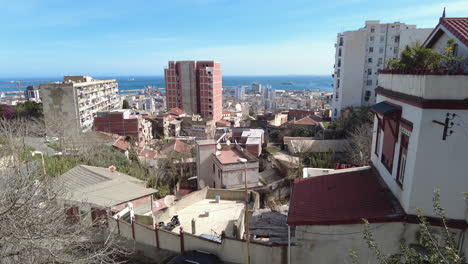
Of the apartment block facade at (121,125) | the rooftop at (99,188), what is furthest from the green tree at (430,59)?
the apartment block facade at (121,125)

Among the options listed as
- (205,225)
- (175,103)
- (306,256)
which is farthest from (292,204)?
(175,103)

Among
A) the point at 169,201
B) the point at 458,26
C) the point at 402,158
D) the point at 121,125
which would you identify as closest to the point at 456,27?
the point at 458,26

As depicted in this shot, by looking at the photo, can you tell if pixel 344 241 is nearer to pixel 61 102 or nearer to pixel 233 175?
pixel 233 175

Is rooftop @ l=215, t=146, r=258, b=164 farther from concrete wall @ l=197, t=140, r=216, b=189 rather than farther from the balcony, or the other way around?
the balcony

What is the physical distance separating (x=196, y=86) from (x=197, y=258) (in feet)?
224

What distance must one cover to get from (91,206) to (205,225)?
5.73 meters

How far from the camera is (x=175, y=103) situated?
7925cm

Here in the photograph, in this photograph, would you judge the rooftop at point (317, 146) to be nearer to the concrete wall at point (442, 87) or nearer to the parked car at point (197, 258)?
the parked car at point (197, 258)

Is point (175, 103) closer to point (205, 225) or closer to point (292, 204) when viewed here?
point (205, 225)

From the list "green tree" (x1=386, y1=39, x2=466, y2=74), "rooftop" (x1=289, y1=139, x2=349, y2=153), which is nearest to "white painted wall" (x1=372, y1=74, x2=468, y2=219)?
"green tree" (x1=386, y1=39, x2=466, y2=74)

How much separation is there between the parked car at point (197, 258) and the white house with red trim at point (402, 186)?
304 cm

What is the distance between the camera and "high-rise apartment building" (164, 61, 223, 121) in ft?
243

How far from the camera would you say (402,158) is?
811 cm

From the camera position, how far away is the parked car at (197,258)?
1028 centimetres
